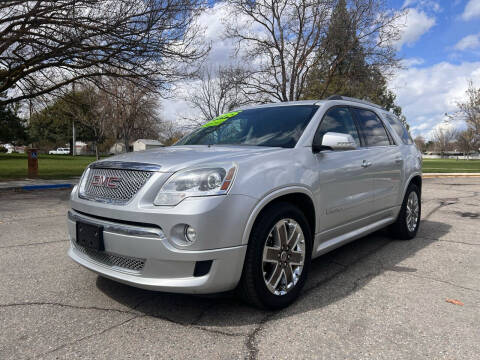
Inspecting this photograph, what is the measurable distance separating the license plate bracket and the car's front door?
1.80 meters

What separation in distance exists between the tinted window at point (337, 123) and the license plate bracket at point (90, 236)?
2.03 meters

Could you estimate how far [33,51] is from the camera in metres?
11.6

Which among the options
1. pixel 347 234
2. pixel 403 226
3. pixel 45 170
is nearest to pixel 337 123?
pixel 347 234

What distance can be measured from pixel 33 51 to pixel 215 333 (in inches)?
472

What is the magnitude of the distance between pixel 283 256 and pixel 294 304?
43 centimetres

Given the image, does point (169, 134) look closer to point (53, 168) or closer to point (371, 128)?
point (53, 168)

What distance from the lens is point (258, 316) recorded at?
2830 mm

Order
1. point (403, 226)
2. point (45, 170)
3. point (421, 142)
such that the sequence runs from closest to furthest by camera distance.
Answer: point (403, 226)
point (45, 170)
point (421, 142)

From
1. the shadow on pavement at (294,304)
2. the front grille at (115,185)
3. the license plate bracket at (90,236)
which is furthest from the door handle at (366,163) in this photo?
the license plate bracket at (90,236)

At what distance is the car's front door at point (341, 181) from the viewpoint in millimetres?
3414

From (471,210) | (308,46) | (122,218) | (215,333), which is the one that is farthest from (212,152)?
(308,46)

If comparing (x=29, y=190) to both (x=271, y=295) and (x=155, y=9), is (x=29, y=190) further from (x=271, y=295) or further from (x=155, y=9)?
(x=271, y=295)

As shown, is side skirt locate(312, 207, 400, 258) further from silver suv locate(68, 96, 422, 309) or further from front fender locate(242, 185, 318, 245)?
front fender locate(242, 185, 318, 245)

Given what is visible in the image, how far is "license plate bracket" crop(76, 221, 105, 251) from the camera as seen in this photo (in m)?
2.75
